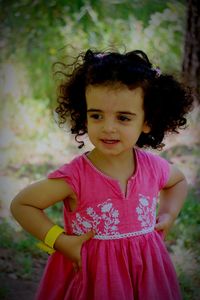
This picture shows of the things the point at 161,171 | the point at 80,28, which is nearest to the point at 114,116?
the point at 161,171

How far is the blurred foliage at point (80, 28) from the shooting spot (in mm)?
3494

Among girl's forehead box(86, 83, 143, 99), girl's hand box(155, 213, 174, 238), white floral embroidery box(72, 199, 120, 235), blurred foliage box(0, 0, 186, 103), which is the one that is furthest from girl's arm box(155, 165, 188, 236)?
blurred foliage box(0, 0, 186, 103)

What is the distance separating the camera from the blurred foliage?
349cm

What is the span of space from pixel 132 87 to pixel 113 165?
26cm

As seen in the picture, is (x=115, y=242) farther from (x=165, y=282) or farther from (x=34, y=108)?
(x=34, y=108)

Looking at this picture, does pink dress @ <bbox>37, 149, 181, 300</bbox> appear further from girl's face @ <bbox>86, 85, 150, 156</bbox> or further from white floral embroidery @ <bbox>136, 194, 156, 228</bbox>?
girl's face @ <bbox>86, 85, 150, 156</bbox>

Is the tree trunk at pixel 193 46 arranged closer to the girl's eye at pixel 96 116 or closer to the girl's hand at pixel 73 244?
the girl's eye at pixel 96 116

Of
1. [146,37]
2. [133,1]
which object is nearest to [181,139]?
[146,37]

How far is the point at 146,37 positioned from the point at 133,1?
0.87ft

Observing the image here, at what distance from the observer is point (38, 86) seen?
3.57 m

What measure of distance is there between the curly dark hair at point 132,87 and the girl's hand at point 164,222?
0.80 feet

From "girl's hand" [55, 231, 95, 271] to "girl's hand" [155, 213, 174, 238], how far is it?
27 centimetres

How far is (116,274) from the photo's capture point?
4.96ft

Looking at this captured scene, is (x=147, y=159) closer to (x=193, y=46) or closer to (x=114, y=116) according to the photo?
(x=114, y=116)
